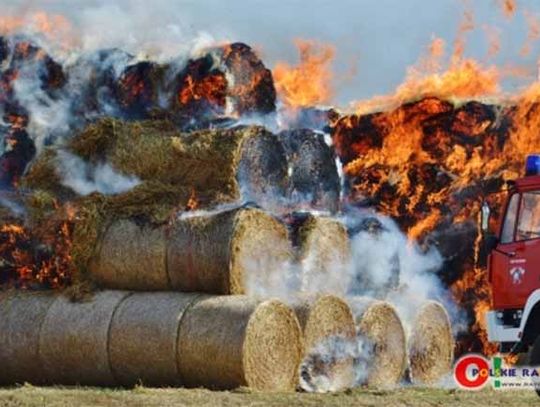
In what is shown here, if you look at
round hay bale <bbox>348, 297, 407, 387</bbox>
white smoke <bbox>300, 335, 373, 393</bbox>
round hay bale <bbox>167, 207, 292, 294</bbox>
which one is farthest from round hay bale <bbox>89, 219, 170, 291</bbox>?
round hay bale <bbox>348, 297, 407, 387</bbox>

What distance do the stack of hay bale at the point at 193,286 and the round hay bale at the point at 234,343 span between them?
Answer: 2cm

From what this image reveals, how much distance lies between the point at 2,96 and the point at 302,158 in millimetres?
4859

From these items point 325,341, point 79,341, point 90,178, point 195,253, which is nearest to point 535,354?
point 325,341

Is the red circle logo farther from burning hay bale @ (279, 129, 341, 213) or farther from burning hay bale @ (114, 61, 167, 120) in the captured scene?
burning hay bale @ (114, 61, 167, 120)

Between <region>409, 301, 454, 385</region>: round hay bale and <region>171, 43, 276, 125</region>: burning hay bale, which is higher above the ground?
<region>171, 43, 276, 125</region>: burning hay bale

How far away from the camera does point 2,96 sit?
742 inches

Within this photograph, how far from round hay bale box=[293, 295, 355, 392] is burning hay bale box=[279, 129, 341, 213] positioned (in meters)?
2.15

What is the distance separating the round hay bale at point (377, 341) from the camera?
17438mm

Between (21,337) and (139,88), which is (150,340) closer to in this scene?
(21,337)

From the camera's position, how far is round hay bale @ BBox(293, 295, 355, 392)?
1645 cm

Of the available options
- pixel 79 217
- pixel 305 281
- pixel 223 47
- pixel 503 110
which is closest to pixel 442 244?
pixel 503 110

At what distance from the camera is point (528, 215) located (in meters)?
14.9

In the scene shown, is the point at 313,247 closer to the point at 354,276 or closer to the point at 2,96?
the point at 354,276

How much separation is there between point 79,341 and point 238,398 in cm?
331
